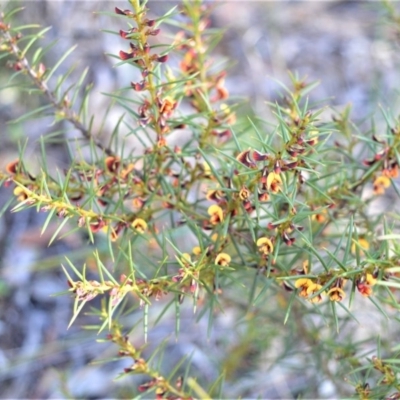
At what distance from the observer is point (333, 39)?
108 inches

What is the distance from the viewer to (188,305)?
1980 millimetres

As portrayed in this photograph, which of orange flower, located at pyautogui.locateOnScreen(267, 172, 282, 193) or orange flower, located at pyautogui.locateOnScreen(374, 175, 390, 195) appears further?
orange flower, located at pyautogui.locateOnScreen(374, 175, 390, 195)

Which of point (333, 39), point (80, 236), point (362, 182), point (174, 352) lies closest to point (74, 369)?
point (174, 352)

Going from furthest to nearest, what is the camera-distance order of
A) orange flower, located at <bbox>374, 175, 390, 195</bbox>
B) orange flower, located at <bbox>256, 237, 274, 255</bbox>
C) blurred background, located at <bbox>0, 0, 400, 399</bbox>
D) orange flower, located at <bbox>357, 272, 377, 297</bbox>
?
blurred background, located at <bbox>0, 0, 400, 399</bbox> → orange flower, located at <bbox>374, 175, 390, 195</bbox> → orange flower, located at <bbox>256, 237, 274, 255</bbox> → orange flower, located at <bbox>357, 272, 377, 297</bbox>

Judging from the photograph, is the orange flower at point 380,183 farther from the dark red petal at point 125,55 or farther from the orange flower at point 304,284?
the dark red petal at point 125,55

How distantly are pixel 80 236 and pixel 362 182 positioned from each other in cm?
131

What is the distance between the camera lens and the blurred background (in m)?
1.74

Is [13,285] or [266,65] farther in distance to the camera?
[266,65]

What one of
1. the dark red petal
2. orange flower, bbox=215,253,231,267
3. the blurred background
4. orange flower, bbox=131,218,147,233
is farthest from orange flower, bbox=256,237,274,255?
the blurred background

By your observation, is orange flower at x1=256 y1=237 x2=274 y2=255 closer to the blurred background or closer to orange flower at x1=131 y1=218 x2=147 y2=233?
orange flower at x1=131 y1=218 x2=147 y2=233

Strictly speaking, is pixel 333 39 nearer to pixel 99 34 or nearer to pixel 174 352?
pixel 99 34

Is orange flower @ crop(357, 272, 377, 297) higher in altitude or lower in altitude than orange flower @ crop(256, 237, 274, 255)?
lower

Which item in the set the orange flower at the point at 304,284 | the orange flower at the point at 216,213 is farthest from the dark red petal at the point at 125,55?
the orange flower at the point at 304,284

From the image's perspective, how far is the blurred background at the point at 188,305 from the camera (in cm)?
174
